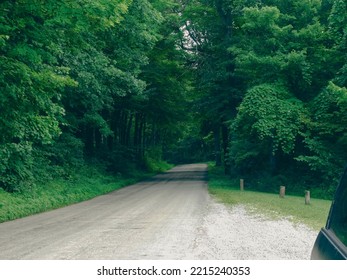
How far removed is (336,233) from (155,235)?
7.32m

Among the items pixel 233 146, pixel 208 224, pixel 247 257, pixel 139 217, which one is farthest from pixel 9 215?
pixel 233 146

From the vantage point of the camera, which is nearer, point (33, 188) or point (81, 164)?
point (33, 188)

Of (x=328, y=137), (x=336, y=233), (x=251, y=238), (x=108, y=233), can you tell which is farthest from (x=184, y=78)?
(x=336, y=233)

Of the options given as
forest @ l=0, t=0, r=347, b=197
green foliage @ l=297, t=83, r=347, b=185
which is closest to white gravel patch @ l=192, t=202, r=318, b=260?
forest @ l=0, t=0, r=347, b=197

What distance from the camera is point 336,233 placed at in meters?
2.98

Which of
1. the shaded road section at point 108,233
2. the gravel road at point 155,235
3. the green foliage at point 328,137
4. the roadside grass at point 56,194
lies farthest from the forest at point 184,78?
the gravel road at point 155,235

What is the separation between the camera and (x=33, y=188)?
686 inches

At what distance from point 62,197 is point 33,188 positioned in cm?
141

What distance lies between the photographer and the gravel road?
310 inches

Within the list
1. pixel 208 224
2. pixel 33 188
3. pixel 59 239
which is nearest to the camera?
pixel 59 239

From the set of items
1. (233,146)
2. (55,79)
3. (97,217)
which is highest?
(55,79)

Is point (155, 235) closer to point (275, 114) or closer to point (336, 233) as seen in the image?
point (336, 233)

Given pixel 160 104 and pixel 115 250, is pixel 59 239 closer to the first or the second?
pixel 115 250

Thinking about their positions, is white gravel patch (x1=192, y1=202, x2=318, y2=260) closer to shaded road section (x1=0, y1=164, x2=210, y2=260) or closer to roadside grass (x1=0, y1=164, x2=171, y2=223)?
shaded road section (x1=0, y1=164, x2=210, y2=260)
